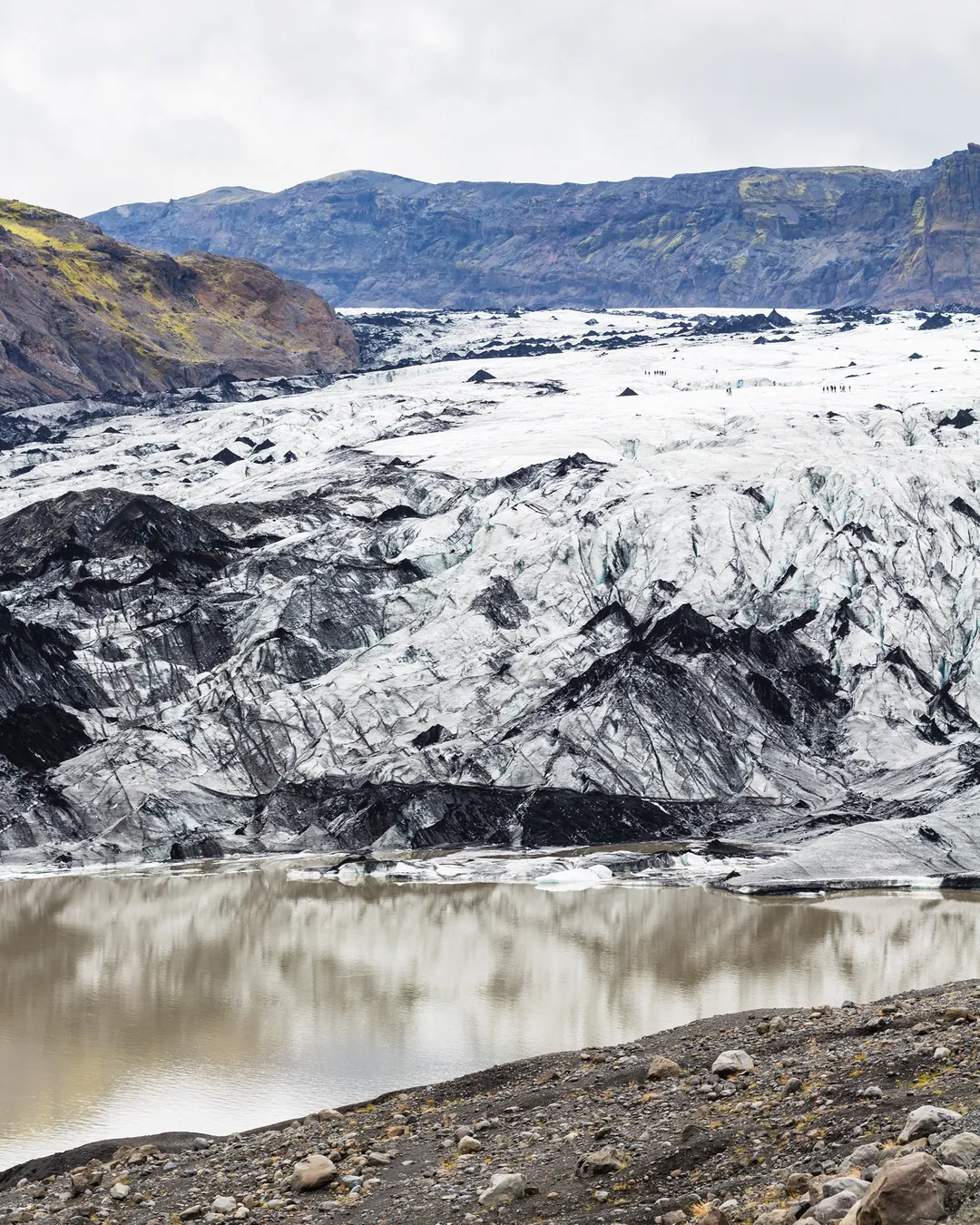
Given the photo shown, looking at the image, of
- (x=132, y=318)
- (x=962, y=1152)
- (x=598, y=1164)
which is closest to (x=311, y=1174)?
(x=598, y=1164)

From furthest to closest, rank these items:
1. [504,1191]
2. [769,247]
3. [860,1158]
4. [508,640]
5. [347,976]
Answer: [769,247] → [508,640] → [347,976] → [504,1191] → [860,1158]

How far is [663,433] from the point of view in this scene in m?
62.6

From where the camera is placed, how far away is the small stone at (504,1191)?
9.88 m

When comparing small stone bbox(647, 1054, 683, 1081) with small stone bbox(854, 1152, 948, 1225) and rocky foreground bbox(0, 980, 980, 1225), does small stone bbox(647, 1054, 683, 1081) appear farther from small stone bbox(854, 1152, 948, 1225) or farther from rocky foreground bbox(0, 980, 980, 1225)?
small stone bbox(854, 1152, 948, 1225)

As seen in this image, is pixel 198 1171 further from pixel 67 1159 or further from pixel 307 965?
pixel 307 965

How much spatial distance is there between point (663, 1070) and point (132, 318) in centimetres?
10166

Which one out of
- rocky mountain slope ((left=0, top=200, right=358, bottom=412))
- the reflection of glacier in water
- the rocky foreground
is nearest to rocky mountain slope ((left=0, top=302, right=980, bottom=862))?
the reflection of glacier in water

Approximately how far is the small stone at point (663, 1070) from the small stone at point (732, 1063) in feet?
1.23

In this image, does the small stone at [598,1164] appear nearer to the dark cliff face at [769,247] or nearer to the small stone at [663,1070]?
the small stone at [663,1070]

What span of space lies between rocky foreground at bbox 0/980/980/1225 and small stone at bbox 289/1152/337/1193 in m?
0.01

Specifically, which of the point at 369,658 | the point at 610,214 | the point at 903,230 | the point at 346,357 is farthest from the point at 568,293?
the point at 369,658

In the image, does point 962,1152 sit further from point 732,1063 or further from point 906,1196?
point 732,1063

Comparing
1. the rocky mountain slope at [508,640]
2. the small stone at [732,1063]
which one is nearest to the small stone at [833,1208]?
the small stone at [732,1063]

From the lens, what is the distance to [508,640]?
1762 inches
